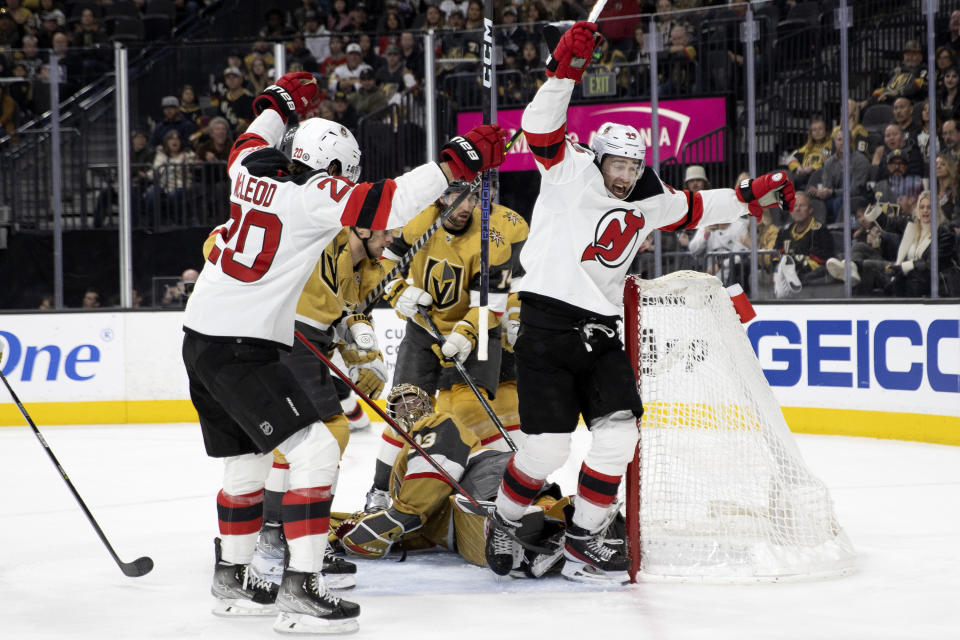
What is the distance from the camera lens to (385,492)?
3854 mm

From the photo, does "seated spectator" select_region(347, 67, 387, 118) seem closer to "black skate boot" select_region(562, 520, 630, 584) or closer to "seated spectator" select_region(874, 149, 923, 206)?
"seated spectator" select_region(874, 149, 923, 206)

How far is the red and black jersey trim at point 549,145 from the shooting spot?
3145 millimetres

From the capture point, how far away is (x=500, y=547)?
3238 millimetres

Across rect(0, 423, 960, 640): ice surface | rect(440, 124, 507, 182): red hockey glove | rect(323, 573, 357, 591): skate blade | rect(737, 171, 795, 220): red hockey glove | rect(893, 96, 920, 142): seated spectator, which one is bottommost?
rect(0, 423, 960, 640): ice surface

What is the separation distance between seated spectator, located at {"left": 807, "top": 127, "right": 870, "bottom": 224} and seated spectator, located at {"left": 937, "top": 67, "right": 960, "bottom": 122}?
1.55ft

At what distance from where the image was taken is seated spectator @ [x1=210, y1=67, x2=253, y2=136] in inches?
305

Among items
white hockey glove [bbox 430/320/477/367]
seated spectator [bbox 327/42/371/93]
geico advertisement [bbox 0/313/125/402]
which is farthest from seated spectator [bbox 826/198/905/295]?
geico advertisement [bbox 0/313/125/402]

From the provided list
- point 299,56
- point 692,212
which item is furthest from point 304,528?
point 299,56

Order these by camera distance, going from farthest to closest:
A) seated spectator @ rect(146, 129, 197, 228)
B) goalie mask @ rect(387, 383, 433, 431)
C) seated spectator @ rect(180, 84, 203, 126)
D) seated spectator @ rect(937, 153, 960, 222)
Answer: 1. seated spectator @ rect(180, 84, 203, 126)
2. seated spectator @ rect(146, 129, 197, 228)
3. seated spectator @ rect(937, 153, 960, 222)
4. goalie mask @ rect(387, 383, 433, 431)

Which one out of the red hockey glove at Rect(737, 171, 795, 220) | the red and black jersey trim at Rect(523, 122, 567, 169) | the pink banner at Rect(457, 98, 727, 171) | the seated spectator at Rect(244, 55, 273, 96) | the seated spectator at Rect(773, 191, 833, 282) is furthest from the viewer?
the seated spectator at Rect(244, 55, 273, 96)

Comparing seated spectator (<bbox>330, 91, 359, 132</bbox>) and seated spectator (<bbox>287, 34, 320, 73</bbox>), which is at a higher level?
seated spectator (<bbox>287, 34, 320, 73</bbox>)

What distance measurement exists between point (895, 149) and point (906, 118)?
0.62 ft

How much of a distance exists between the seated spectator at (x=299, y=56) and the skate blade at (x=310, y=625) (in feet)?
18.5

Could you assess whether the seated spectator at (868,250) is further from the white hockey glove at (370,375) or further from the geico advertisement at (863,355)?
the white hockey glove at (370,375)
